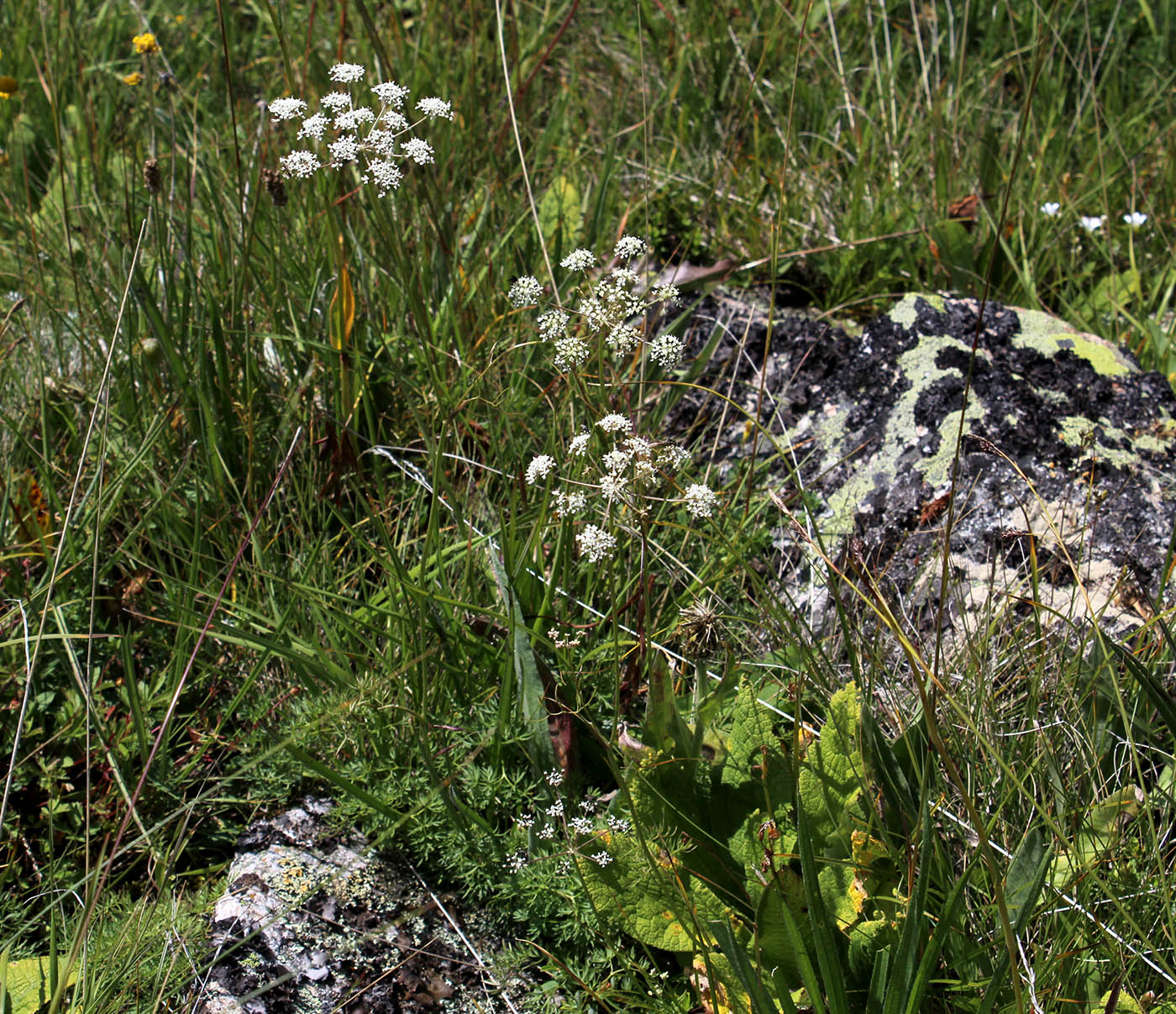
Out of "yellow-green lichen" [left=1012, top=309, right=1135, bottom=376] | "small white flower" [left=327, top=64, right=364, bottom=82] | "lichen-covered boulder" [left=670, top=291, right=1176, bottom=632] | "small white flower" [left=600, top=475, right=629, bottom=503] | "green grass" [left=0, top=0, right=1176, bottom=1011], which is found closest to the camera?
"small white flower" [left=600, top=475, right=629, bottom=503]

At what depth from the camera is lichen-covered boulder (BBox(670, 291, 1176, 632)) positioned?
6.25 ft

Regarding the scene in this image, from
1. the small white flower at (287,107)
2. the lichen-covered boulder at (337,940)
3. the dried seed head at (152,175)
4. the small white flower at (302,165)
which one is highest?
the small white flower at (287,107)

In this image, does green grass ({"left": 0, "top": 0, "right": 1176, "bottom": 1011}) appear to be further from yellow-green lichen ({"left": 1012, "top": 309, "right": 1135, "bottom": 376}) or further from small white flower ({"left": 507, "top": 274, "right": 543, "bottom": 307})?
yellow-green lichen ({"left": 1012, "top": 309, "right": 1135, "bottom": 376})

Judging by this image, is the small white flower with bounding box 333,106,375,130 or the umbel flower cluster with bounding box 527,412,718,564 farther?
A: the small white flower with bounding box 333,106,375,130

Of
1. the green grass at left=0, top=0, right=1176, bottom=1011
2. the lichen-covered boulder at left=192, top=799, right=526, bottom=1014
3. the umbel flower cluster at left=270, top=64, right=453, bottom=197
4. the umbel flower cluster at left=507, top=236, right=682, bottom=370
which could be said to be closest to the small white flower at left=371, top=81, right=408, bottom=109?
the umbel flower cluster at left=270, top=64, right=453, bottom=197

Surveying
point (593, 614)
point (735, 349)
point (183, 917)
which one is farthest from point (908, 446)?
point (183, 917)

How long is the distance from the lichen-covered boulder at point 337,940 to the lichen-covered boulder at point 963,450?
0.94 m

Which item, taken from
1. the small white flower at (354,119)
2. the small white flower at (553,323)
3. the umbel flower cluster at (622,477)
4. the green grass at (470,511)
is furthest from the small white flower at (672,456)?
the small white flower at (354,119)

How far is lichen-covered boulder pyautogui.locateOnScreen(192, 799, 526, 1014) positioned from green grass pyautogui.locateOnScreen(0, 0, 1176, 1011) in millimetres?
60

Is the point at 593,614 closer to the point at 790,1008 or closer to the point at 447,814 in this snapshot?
the point at 447,814

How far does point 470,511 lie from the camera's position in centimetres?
204

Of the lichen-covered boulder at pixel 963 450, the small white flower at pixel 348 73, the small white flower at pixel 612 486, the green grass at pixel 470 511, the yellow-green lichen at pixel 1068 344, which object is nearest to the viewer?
the small white flower at pixel 612 486

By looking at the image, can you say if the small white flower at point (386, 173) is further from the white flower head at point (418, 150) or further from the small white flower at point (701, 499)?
the small white flower at point (701, 499)

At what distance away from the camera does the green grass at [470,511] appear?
147 centimetres
